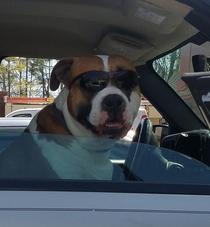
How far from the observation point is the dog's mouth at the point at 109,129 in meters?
1.81

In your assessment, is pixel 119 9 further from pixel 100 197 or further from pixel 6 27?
pixel 100 197

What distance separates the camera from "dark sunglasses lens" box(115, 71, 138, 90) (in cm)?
191

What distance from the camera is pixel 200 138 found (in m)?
2.28

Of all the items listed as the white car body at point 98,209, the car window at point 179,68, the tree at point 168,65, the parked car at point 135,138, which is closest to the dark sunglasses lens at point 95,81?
the parked car at point 135,138

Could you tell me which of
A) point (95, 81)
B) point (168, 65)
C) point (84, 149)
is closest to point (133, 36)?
point (168, 65)

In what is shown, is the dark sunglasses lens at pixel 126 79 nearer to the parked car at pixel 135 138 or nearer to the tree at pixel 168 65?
the parked car at pixel 135 138

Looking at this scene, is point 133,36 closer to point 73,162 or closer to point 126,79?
point 126,79

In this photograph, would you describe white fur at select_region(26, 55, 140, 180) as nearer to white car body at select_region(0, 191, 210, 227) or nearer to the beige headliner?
white car body at select_region(0, 191, 210, 227)

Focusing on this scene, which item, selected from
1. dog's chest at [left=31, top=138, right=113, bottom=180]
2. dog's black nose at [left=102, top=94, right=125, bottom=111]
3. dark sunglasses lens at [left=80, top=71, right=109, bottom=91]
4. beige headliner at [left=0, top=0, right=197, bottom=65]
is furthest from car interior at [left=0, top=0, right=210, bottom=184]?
dark sunglasses lens at [left=80, top=71, right=109, bottom=91]

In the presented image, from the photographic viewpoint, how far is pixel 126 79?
1.94m

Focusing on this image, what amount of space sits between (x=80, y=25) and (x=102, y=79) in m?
0.70

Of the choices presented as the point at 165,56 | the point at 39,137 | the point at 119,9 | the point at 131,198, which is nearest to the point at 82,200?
the point at 131,198

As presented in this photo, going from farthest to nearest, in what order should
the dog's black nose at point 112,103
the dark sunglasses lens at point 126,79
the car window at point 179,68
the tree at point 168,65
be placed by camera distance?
the tree at point 168,65 → the car window at point 179,68 → the dark sunglasses lens at point 126,79 → the dog's black nose at point 112,103

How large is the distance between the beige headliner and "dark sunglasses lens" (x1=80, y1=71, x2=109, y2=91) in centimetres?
39
